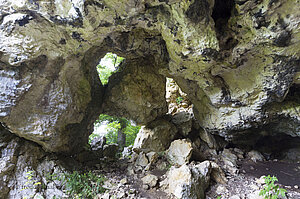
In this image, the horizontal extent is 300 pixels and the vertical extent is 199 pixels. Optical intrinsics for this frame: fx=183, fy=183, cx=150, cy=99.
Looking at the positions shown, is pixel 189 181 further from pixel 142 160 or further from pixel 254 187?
pixel 142 160

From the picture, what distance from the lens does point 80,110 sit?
5.37 m

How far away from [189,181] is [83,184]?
8.92 ft

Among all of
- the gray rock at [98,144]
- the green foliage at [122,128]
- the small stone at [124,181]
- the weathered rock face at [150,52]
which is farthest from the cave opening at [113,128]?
the small stone at [124,181]

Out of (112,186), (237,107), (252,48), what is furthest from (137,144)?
(252,48)

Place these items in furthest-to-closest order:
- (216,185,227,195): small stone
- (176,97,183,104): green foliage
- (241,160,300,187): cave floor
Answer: (176,97,183,104): green foliage
(241,160,300,187): cave floor
(216,185,227,195): small stone

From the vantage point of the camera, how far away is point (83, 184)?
477cm

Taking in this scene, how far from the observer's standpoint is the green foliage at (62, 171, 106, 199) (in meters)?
4.50

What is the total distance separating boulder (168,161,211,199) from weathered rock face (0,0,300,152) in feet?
6.66

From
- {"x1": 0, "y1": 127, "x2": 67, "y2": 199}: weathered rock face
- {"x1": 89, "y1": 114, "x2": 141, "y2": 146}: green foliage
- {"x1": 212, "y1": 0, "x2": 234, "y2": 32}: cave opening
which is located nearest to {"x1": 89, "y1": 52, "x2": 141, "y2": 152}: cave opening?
{"x1": 89, "y1": 114, "x2": 141, "y2": 146}: green foliage

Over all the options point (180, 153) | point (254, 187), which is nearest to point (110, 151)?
point (180, 153)

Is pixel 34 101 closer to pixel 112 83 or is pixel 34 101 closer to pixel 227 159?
pixel 112 83

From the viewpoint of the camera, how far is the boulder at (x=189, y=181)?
13.7 ft

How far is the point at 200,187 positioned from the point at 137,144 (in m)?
2.93

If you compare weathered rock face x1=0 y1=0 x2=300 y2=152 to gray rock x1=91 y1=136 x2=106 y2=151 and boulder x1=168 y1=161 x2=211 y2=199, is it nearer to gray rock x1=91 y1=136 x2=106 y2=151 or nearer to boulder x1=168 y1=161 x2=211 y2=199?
gray rock x1=91 y1=136 x2=106 y2=151
